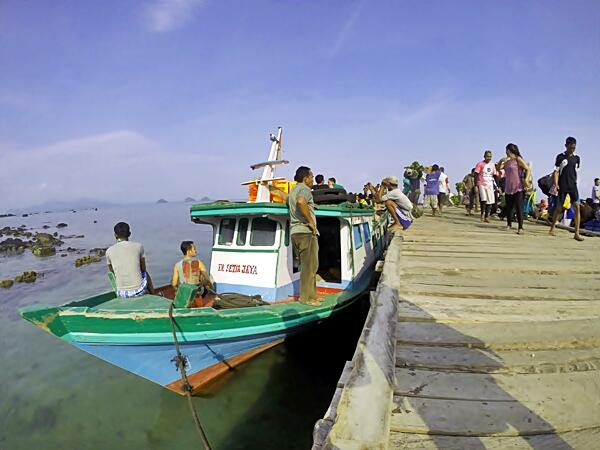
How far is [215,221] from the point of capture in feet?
23.9

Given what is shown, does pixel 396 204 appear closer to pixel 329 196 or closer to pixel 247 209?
pixel 329 196

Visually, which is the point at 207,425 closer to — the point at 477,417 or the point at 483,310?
the point at 483,310

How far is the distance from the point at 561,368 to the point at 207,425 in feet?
16.9

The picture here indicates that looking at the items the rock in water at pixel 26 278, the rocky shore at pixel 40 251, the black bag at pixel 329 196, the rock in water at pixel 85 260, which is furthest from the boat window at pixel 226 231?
the rock in water at pixel 85 260

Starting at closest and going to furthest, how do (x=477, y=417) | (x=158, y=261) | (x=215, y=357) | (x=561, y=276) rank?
(x=477, y=417)
(x=561, y=276)
(x=215, y=357)
(x=158, y=261)

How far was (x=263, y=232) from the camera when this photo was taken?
6844 mm

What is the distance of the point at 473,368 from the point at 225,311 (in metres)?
3.72

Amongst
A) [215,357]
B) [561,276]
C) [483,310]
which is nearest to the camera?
[483,310]

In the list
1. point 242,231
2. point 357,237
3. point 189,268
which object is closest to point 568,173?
point 357,237

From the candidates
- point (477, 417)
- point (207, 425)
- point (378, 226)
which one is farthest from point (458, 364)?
point (378, 226)

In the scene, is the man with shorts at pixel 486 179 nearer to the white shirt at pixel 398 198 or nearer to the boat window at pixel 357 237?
the white shirt at pixel 398 198

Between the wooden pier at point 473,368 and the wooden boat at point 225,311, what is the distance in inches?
93.2

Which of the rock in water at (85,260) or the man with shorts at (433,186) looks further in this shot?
the rock in water at (85,260)

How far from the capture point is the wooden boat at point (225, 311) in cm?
468
